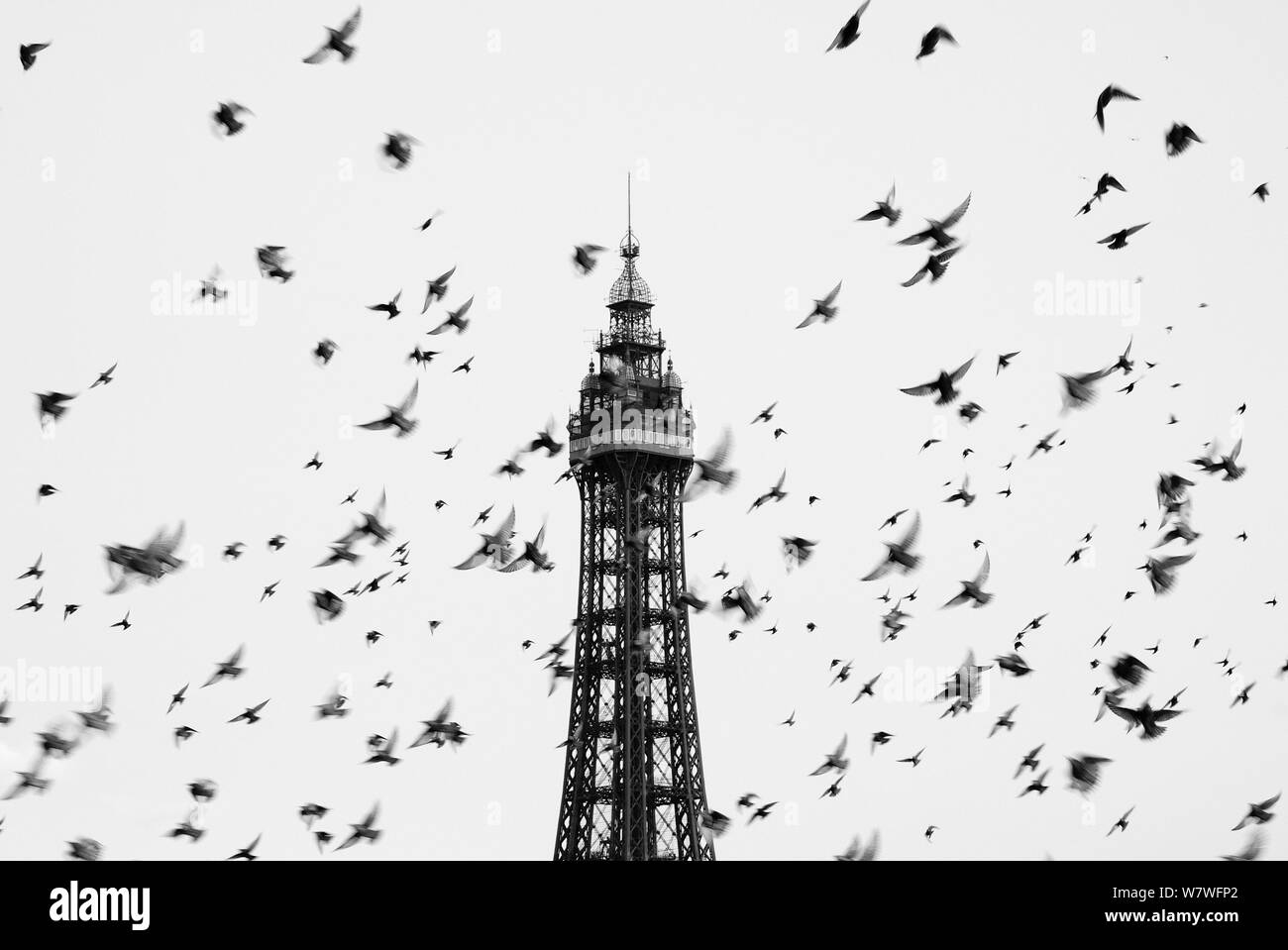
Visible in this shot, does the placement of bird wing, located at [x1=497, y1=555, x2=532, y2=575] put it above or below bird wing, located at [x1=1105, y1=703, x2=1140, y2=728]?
above

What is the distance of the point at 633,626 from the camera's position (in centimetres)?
11050

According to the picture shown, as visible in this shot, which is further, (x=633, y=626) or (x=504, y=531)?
(x=633, y=626)

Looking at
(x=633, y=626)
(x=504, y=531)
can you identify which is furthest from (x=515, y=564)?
(x=633, y=626)

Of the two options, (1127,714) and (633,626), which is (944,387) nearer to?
(1127,714)

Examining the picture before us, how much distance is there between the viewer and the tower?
10919cm

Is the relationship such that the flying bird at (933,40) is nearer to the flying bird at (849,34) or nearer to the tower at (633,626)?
the flying bird at (849,34)

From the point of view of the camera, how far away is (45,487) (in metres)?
47.9

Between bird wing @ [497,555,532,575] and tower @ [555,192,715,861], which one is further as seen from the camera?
tower @ [555,192,715,861]

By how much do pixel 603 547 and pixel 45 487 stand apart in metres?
64.1

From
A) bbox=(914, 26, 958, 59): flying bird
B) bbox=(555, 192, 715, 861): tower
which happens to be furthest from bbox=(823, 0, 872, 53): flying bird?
bbox=(555, 192, 715, 861): tower

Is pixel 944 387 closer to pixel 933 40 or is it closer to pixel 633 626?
pixel 933 40

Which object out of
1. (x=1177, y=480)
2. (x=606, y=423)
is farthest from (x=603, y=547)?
(x=1177, y=480)

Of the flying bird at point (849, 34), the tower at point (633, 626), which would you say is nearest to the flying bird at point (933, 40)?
the flying bird at point (849, 34)

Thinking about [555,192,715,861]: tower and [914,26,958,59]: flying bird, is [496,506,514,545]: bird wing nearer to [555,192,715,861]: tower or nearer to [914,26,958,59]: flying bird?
[914,26,958,59]: flying bird
